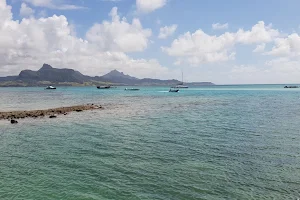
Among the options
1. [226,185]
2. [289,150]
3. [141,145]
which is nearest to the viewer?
[226,185]

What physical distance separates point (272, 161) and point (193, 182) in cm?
991

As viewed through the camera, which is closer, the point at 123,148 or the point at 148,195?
the point at 148,195

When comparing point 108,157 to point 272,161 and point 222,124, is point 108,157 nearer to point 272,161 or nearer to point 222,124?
point 272,161

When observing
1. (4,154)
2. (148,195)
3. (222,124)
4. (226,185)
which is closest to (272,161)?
(226,185)

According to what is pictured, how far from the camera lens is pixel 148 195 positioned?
19.0 metres

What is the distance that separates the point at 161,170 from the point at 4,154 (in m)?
17.9

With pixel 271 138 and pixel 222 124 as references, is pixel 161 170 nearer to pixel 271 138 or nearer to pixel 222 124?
pixel 271 138

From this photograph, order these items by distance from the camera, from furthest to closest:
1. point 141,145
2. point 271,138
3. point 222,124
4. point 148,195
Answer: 1. point 222,124
2. point 271,138
3. point 141,145
4. point 148,195

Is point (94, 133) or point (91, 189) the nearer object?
point (91, 189)

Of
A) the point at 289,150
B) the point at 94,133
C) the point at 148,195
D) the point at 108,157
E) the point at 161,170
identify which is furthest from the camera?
the point at 94,133

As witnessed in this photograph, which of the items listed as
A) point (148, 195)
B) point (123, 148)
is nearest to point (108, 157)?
point (123, 148)

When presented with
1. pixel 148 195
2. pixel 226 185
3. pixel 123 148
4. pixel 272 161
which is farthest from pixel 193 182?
pixel 123 148

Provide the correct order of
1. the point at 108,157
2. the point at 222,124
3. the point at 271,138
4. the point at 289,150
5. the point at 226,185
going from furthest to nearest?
1. the point at 222,124
2. the point at 271,138
3. the point at 289,150
4. the point at 108,157
5. the point at 226,185

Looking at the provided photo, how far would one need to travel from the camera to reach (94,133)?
138 ft
